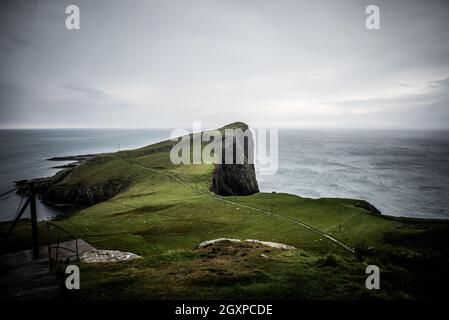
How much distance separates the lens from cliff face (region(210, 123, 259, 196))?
99.9 meters

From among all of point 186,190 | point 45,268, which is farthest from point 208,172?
point 45,268

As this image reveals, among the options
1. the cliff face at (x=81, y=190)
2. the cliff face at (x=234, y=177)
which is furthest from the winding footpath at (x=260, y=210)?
the cliff face at (x=81, y=190)

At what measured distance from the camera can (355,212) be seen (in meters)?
50.6

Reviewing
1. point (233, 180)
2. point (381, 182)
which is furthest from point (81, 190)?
point (381, 182)

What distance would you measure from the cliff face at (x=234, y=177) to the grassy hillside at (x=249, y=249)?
1203 cm

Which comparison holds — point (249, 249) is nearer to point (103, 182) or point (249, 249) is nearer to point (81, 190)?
point (103, 182)

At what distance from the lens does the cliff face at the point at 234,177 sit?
99931mm

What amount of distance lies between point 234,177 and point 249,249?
86.6 metres

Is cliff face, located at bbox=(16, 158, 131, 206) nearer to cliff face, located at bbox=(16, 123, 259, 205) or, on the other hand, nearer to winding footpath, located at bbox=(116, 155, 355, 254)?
cliff face, located at bbox=(16, 123, 259, 205)

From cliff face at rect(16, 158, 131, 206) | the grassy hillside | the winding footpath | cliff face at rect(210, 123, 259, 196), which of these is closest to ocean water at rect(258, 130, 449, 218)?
cliff face at rect(210, 123, 259, 196)

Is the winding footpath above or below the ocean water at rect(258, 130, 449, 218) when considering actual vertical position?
above

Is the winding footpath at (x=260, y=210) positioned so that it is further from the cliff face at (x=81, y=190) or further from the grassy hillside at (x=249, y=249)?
the cliff face at (x=81, y=190)

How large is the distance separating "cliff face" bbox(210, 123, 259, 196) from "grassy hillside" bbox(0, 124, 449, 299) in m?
12.0
